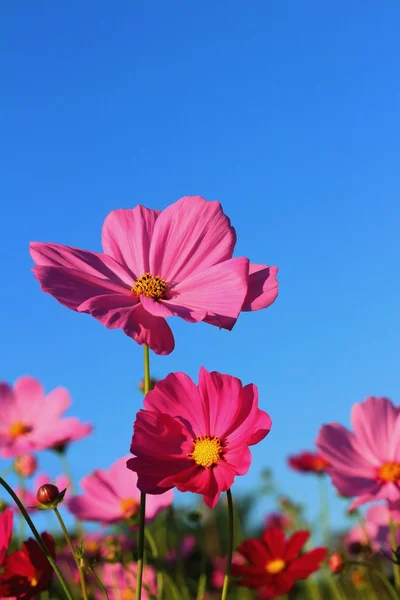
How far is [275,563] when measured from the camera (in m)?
1.67

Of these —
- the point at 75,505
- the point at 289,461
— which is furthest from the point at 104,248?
the point at 289,461

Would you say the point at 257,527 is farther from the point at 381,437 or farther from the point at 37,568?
the point at 37,568

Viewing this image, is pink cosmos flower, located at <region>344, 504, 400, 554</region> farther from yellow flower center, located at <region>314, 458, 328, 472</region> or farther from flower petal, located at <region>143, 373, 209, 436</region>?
flower petal, located at <region>143, 373, 209, 436</region>

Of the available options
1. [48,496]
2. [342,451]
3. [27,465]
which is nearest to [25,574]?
[48,496]

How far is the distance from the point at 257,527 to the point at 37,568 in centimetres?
415

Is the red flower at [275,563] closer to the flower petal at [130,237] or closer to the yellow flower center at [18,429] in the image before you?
the flower petal at [130,237]

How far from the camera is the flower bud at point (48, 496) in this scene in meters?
0.94

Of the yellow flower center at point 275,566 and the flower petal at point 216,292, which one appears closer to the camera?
the flower petal at point 216,292

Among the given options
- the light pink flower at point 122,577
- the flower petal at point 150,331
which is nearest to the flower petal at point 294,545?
the light pink flower at point 122,577

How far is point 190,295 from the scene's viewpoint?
3.49 ft

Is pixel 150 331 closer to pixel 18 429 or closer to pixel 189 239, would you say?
pixel 189 239

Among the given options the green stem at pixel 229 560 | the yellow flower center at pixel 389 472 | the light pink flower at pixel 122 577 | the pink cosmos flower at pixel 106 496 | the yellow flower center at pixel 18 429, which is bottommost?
the green stem at pixel 229 560

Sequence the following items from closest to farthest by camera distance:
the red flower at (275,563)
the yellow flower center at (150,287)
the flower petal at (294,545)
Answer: the yellow flower center at (150,287)
the red flower at (275,563)
the flower petal at (294,545)

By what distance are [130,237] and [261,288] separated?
24cm
